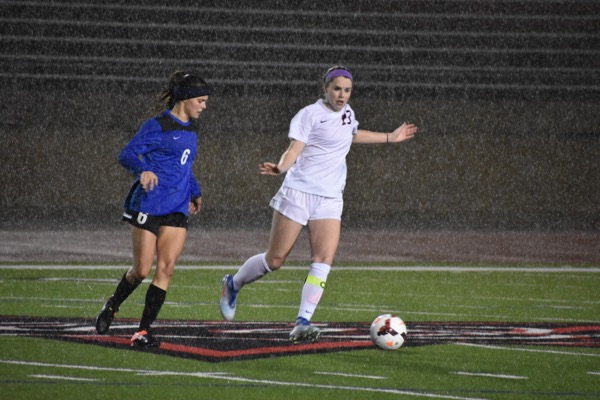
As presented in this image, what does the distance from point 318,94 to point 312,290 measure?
788 inches

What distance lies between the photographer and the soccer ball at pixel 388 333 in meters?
9.41

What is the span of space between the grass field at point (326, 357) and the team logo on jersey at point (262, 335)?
0.19m

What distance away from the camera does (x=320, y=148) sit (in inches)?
402

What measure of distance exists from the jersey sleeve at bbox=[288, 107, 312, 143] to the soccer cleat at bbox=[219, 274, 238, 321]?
4.75 ft

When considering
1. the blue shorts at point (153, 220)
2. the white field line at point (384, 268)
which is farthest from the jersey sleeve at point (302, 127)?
the white field line at point (384, 268)

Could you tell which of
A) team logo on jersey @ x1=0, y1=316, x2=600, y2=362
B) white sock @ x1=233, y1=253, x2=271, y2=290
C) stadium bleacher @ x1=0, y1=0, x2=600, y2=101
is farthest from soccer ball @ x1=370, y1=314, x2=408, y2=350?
stadium bleacher @ x1=0, y1=0, x2=600, y2=101

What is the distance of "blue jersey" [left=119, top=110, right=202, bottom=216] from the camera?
917 cm

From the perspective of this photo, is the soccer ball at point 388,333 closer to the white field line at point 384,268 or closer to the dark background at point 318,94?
the white field line at point 384,268

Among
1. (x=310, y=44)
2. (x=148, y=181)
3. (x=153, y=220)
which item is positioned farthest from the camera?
(x=310, y=44)

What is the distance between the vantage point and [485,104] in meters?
28.4

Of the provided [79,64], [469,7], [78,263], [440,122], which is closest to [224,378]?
[78,263]

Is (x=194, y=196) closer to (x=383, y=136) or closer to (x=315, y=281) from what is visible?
(x=315, y=281)

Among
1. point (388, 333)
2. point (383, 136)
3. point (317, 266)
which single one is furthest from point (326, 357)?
point (383, 136)

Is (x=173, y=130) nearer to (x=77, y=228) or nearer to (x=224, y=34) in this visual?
(x=77, y=228)
